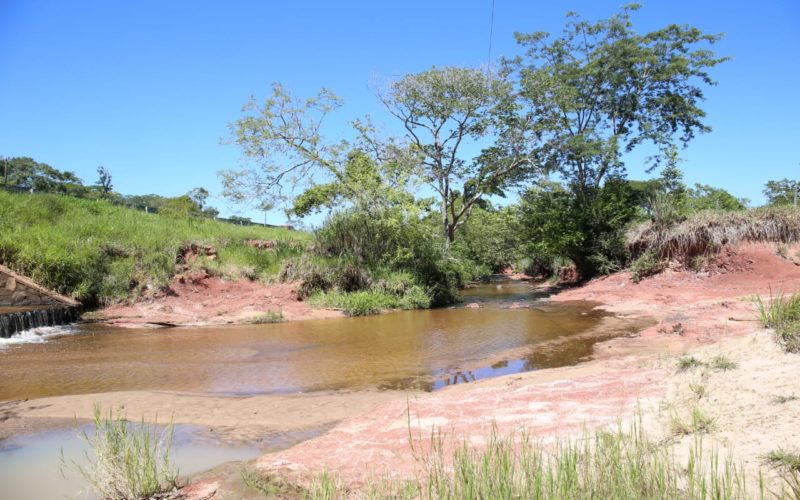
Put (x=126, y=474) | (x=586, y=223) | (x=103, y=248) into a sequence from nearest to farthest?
(x=126, y=474) < (x=103, y=248) < (x=586, y=223)

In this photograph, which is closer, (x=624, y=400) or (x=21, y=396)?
(x=624, y=400)

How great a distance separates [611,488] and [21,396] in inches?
290

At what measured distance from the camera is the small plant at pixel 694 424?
3.86 m

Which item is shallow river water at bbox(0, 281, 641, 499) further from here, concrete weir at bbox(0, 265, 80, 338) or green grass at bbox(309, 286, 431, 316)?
green grass at bbox(309, 286, 431, 316)

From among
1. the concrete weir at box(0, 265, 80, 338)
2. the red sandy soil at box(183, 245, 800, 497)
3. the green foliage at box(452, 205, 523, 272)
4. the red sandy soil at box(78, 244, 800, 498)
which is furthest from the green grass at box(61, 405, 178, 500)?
the green foliage at box(452, 205, 523, 272)

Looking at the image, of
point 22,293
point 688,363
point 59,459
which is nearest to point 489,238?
point 22,293

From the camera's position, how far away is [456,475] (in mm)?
2883

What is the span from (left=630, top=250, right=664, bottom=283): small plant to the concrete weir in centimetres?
1914

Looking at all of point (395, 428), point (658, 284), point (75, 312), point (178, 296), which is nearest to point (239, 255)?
point (178, 296)

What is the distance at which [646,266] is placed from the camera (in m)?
18.9

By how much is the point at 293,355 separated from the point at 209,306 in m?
6.78

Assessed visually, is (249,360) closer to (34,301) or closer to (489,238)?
(34,301)

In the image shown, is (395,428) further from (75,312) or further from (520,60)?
(520,60)

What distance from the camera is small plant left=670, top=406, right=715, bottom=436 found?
3.86 metres
